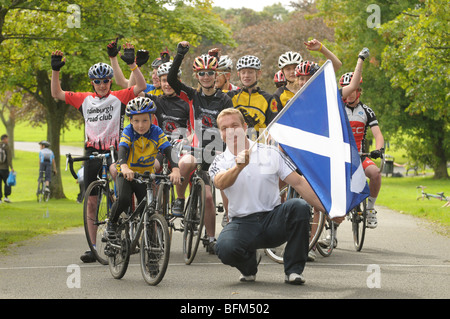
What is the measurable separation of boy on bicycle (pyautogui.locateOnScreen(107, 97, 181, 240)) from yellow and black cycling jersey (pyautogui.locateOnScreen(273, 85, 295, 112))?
6.96 ft

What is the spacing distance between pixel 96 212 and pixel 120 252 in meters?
1.23

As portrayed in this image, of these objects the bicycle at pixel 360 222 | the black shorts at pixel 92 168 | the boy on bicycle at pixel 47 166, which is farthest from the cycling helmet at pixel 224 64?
the boy on bicycle at pixel 47 166

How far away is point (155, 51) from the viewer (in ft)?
80.8

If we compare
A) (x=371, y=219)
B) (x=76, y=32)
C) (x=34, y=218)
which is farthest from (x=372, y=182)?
(x=34, y=218)

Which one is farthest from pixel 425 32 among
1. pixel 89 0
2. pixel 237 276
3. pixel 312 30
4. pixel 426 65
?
pixel 312 30

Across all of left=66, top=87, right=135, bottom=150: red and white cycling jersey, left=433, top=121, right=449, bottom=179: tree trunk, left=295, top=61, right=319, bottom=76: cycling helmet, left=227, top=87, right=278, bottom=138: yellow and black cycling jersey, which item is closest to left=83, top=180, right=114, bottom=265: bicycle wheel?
left=66, top=87, right=135, bottom=150: red and white cycling jersey

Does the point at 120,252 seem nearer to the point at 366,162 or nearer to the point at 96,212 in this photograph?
the point at 96,212

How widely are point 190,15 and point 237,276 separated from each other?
759 inches

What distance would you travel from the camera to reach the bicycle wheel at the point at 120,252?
325 inches

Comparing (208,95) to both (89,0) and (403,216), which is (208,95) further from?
(403,216)

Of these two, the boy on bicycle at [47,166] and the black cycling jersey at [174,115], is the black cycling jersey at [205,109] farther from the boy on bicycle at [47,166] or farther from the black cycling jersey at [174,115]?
the boy on bicycle at [47,166]

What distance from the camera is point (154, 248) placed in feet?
25.5
